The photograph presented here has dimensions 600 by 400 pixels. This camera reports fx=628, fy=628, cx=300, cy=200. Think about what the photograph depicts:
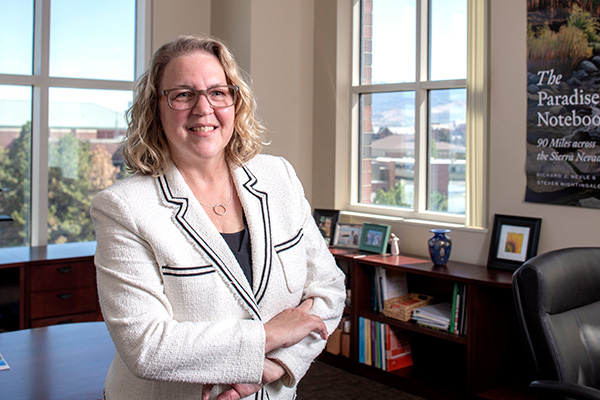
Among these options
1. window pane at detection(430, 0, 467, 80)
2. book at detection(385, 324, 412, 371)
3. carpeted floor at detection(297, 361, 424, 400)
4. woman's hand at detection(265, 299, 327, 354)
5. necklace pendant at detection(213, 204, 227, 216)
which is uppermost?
window pane at detection(430, 0, 467, 80)

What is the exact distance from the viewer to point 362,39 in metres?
4.96

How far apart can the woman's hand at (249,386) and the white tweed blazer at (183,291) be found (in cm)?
2

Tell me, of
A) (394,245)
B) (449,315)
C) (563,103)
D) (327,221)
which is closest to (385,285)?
(394,245)

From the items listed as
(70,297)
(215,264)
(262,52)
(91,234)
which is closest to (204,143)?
(215,264)

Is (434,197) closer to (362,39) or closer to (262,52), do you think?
(362,39)

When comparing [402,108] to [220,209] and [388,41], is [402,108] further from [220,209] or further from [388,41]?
[220,209]

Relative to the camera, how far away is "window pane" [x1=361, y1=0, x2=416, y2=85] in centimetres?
463

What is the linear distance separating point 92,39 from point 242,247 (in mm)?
4095

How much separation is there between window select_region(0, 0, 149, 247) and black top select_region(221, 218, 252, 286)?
3317 millimetres

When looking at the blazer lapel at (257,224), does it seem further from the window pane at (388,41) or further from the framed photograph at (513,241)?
the window pane at (388,41)

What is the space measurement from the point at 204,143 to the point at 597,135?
263 centimetres

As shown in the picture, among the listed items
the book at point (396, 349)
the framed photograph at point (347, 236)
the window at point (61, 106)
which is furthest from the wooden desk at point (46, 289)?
the book at point (396, 349)

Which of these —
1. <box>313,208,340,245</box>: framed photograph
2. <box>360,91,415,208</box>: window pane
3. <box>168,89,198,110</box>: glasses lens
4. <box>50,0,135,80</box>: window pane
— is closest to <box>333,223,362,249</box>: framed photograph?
<box>313,208,340,245</box>: framed photograph

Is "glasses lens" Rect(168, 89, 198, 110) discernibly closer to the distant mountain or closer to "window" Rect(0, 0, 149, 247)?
the distant mountain
